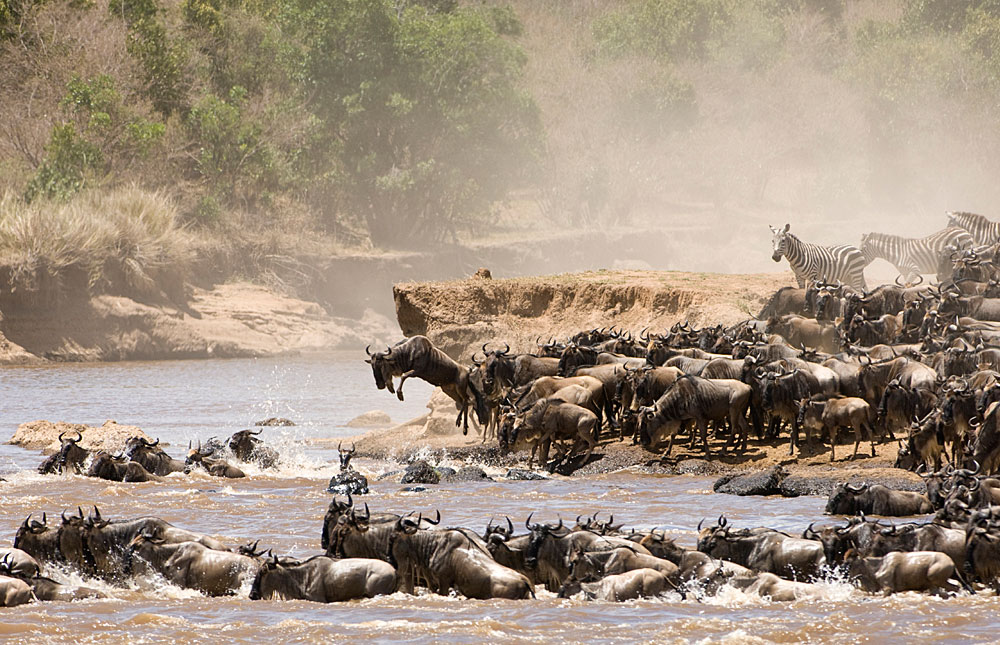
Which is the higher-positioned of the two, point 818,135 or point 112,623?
point 818,135

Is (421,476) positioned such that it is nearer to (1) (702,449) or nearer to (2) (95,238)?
(1) (702,449)

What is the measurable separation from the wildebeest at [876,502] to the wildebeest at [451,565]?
3920 mm

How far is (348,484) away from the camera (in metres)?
14.2

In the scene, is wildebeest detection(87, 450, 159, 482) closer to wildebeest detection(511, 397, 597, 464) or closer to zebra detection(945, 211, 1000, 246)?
wildebeest detection(511, 397, 597, 464)

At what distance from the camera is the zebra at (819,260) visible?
2445cm

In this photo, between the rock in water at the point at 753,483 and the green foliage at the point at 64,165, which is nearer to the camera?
the rock in water at the point at 753,483

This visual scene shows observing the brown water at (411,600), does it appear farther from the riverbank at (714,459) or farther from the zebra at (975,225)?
the zebra at (975,225)

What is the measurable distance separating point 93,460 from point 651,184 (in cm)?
5348

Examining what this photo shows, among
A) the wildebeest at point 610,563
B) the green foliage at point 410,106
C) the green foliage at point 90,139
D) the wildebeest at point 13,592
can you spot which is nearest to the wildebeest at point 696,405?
the wildebeest at point 610,563

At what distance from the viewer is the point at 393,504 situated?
13.4 metres

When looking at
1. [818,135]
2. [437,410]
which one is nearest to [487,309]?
[437,410]

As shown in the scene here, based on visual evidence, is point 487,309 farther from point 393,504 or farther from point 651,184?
point 651,184

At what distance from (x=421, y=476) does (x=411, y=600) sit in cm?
588

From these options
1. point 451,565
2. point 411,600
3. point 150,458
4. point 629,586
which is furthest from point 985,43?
point 411,600
